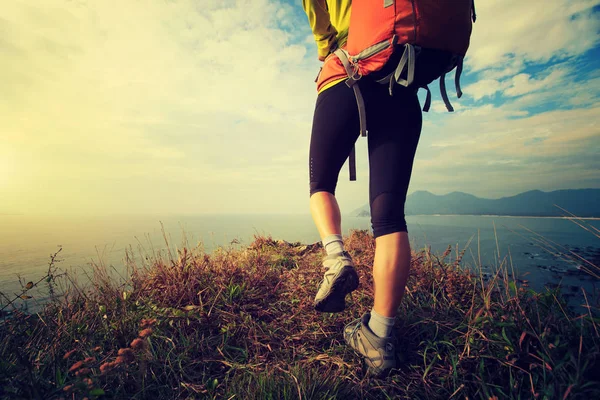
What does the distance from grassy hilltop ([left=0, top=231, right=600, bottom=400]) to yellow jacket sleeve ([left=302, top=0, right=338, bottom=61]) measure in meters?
→ 2.20

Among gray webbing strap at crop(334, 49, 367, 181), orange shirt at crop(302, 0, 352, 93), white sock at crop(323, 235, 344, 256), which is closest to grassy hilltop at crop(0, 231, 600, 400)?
white sock at crop(323, 235, 344, 256)

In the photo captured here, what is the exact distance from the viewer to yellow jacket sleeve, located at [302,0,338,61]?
167 cm

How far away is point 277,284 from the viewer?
2689 mm

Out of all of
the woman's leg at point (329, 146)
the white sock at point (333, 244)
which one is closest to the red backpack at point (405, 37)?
the woman's leg at point (329, 146)

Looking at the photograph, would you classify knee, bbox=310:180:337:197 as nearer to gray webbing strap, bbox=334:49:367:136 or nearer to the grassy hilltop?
gray webbing strap, bbox=334:49:367:136

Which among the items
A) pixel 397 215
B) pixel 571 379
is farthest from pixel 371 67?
pixel 571 379

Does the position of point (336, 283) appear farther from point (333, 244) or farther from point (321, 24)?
point (321, 24)

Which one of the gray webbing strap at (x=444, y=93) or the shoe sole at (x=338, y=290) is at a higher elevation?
the gray webbing strap at (x=444, y=93)

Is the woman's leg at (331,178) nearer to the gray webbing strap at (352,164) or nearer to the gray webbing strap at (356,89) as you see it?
the gray webbing strap at (356,89)

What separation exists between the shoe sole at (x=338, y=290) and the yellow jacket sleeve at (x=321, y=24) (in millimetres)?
1630

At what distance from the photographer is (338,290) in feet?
4.84

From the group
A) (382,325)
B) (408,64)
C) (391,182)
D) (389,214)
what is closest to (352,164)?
(391,182)

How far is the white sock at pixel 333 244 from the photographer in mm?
1560

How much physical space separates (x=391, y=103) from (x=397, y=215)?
0.73 meters
